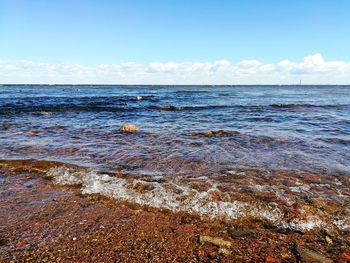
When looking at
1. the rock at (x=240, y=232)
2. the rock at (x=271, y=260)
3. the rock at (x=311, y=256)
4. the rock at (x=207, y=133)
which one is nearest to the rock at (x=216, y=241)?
the rock at (x=240, y=232)

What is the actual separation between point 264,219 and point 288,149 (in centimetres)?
498

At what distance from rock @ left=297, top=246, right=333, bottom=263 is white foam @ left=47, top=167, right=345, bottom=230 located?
609mm

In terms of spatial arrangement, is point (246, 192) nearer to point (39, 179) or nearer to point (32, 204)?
point (32, 204)

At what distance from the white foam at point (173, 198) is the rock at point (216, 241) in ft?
2.20

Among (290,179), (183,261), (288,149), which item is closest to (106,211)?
(183,261)

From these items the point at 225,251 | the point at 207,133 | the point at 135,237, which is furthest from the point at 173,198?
the point at 207,133

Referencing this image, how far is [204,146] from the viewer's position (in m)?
9.12

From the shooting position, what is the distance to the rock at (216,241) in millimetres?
3467

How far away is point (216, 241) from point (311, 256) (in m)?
1.12

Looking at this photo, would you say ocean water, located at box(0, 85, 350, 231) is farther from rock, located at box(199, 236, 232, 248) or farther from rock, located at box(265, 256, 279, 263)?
rock, located at box(265, 256, 279, 263)

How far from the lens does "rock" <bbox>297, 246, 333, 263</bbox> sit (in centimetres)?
318

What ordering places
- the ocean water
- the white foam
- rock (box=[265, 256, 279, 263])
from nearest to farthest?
1. rock (box=[265, 256, 279, 263])
2. the white foam
3. the ocean water

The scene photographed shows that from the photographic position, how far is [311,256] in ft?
10.7

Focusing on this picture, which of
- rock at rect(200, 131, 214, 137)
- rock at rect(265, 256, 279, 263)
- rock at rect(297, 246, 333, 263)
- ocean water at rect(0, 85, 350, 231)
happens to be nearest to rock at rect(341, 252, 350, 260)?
rock at rect(297, 246, 333, 263)
